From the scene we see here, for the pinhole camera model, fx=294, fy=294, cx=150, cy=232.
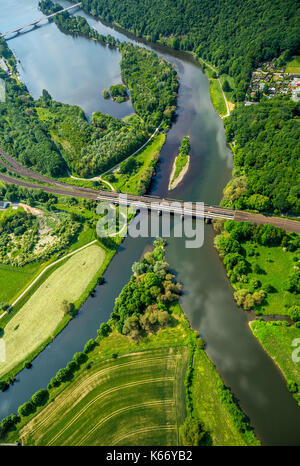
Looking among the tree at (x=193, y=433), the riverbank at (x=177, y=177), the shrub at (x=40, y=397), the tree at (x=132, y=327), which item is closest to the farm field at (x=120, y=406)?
the shrub at (x=40, y=397)

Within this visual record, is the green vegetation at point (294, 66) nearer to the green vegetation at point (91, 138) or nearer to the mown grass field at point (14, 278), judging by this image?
the green vegetation at point (91, 138)

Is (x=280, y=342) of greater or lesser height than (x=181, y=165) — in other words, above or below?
below

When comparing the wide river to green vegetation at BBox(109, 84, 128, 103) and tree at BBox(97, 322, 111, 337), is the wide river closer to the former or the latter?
tree at BBox(97, 322, 111, 337)

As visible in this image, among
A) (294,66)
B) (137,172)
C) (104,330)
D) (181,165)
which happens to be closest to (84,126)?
(137,172)

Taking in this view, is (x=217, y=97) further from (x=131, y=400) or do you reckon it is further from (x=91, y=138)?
(x=131, y=400)

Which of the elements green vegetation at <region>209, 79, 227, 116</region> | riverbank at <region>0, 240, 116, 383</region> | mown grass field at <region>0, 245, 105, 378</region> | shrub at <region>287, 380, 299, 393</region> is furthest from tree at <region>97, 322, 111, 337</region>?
green vegetation at <region>209, 79, 227, 116</region>
